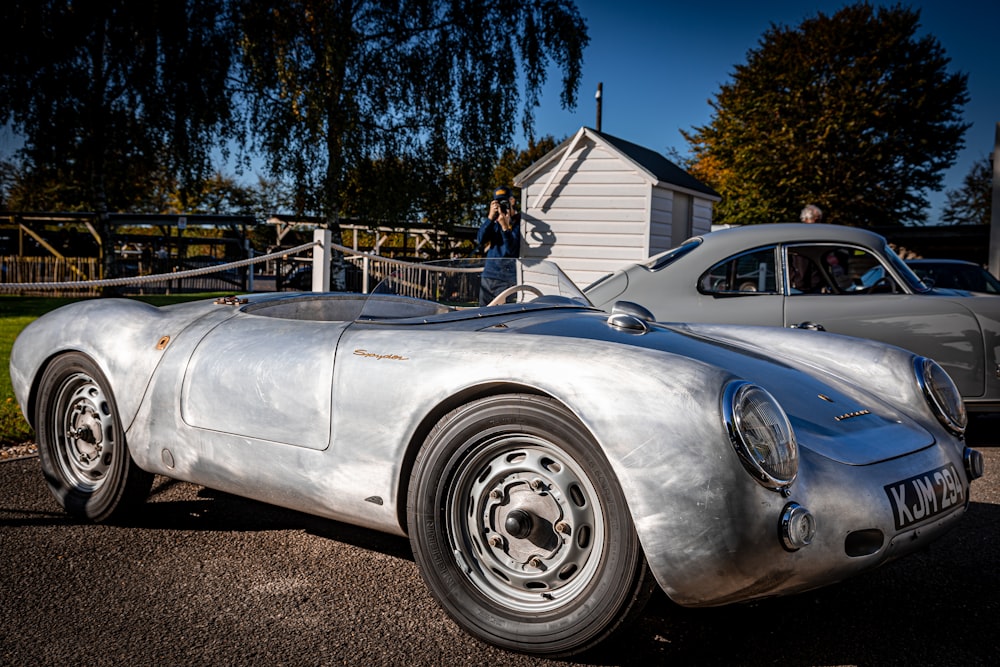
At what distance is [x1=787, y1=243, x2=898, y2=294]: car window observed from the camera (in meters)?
5.56

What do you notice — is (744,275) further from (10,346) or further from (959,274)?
(10,346)

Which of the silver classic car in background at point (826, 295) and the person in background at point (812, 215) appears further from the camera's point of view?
the person in background at point (812, 215)

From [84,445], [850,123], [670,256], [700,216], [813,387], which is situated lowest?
[84,445]

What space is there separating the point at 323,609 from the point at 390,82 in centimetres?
1587

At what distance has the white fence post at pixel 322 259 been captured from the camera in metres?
6.00

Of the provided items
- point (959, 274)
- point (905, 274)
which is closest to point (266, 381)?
point (905, 274)

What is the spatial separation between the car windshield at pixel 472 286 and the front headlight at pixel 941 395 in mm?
1308

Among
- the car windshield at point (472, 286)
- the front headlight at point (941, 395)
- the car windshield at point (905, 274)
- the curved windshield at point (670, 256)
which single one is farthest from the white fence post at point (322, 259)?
the front headlight at point (941, 395)

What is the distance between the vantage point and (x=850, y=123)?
28188 mm

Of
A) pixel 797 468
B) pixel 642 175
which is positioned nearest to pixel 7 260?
pixel 642 175

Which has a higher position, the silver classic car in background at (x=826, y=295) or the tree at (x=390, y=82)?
the tree at (x=390, y=82)

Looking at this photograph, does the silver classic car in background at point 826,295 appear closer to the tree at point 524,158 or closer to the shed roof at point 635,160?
the shed roof at point 635,160

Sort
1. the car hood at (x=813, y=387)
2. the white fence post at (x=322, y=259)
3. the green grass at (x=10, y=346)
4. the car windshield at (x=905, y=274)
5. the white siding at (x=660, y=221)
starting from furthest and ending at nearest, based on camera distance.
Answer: the white siding at (x=660, y=221) < the white fence post at (x=322, y=259) < the car windshield at (x=905, y=274) < the green grass at (x=10, y=346) < the car hood at (x=813, y=387)

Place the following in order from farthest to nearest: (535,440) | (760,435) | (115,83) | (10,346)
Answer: (115,83) → (10,346) → (535,440) → (760,435)
